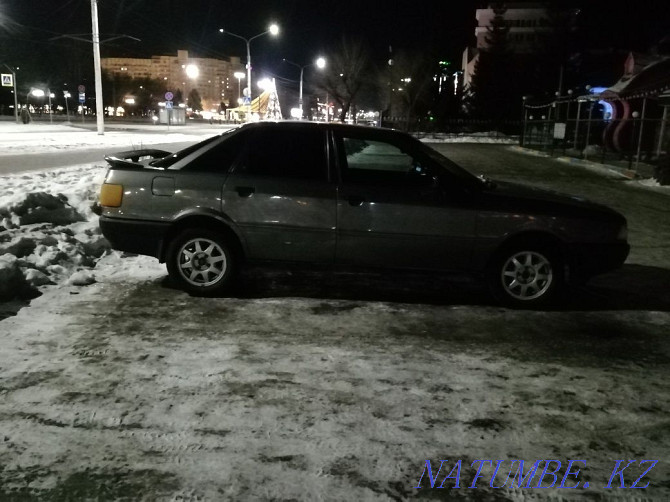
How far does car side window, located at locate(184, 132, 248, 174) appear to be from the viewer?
19.1 feet

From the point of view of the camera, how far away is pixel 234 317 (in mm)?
5328

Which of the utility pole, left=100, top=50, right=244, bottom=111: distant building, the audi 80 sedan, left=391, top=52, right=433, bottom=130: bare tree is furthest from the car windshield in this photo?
left=100, top=50, right=244, bottom=111: distant building

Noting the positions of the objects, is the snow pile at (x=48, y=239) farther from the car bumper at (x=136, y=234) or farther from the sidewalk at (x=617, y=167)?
the sidewalk at (x=617, y=167)

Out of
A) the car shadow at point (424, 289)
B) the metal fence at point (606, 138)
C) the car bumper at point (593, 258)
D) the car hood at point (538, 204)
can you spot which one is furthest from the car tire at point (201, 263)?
the metal fence at point (606, 138)

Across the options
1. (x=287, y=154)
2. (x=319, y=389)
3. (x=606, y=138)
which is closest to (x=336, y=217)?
(x=287, y=154)

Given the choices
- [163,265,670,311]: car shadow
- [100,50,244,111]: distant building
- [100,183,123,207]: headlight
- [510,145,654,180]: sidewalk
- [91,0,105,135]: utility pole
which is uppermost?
[100,50,244,111]: distant building

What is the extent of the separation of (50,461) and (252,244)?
9.99 ft

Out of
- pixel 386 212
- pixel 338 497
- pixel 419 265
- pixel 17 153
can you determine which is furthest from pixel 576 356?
pixel 17 153

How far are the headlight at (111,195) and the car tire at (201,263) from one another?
2.17 feet

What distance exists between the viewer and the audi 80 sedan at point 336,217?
561 centimetres

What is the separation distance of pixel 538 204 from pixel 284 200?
93.9 inches

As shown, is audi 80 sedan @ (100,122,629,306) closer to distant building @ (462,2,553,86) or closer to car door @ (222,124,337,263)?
car door @ (222,124,337,263)

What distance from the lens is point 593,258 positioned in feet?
18.6

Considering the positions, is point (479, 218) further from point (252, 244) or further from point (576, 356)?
point (252, 244)
